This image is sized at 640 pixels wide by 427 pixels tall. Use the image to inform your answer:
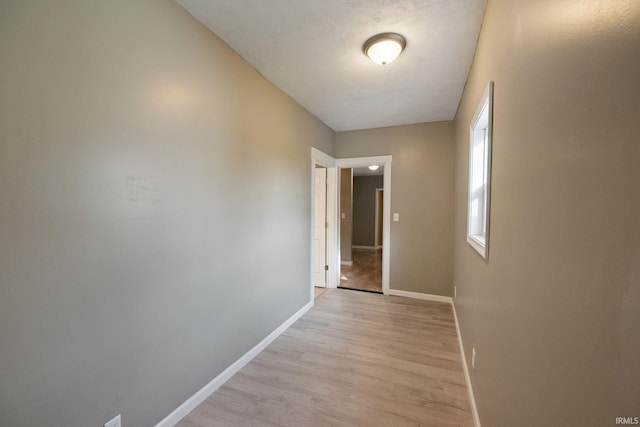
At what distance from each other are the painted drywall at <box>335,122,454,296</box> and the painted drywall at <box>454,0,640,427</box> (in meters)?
2.61

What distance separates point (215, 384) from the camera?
1929mm

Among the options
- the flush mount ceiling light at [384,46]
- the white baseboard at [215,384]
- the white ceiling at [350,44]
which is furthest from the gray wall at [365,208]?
the flush mount ceiling light at [384,46]

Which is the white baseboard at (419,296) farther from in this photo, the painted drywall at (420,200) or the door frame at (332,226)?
the door frame at (332,226)

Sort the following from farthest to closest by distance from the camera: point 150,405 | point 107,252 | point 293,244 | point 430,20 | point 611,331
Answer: point 293,244 → point 430,20 → point 150,405 → point 107,252 → point 611,331

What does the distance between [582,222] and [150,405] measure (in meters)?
2.08

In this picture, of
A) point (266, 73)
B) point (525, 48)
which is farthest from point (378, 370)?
point (266, 73)

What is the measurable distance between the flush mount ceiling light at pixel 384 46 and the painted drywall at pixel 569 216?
0.83 m

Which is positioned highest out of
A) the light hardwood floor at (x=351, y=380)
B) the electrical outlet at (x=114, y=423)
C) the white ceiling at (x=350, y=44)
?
the white ceiling at (x=350, y=44)

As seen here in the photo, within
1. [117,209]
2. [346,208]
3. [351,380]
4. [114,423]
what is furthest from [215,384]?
[346,208]

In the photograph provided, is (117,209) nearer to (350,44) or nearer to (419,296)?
(350,44)

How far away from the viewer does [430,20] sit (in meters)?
1.72

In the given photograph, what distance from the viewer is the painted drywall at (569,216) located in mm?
447

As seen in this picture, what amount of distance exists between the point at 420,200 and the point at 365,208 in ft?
14.9

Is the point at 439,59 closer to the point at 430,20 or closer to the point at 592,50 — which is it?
the point at 430,20
